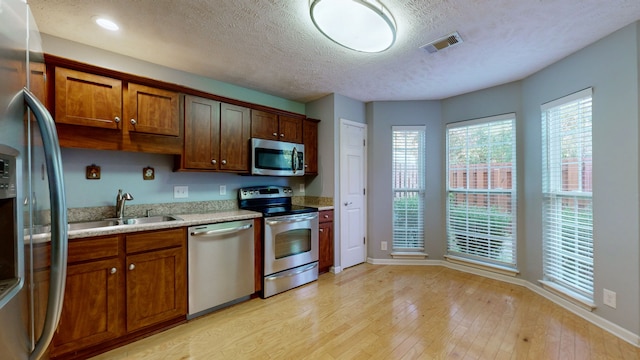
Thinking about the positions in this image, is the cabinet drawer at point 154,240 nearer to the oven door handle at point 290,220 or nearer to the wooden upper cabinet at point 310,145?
the oven door handle at point 290,220

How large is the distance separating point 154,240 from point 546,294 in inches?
155

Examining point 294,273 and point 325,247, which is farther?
point 325,247

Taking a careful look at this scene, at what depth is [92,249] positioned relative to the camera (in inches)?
69.4

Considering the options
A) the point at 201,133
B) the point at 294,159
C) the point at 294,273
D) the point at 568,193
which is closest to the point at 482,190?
the point at 568,193

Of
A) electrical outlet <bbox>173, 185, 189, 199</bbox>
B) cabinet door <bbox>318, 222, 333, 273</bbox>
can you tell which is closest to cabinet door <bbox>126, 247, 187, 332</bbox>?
electrical outlet <bbox>173, 185, 189, 199</bbox>

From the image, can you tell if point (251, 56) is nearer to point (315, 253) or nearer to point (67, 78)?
point (67, 78)

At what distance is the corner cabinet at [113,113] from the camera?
1889 mm

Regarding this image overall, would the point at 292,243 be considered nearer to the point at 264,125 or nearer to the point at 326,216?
the point at 326,216

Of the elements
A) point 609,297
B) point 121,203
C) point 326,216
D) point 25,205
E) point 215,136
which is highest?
point 215,136

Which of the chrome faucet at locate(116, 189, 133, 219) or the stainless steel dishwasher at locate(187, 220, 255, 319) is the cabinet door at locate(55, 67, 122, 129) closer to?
the chrome faucet at locate(116, 189, 133, 219)

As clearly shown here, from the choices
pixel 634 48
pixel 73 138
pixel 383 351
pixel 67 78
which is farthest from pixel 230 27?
pixel 634 48

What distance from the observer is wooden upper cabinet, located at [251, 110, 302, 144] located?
297 centimetres

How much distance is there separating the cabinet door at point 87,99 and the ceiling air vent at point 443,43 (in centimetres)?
270

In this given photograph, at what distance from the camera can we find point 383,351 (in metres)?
1.87
